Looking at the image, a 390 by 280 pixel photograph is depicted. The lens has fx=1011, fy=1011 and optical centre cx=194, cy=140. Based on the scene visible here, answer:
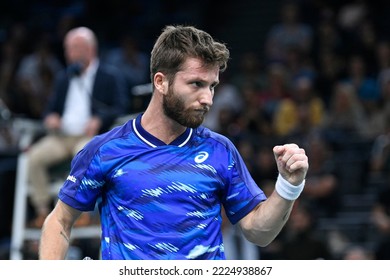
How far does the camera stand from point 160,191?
4309 mm

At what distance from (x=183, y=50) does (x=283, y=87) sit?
9.65 metres

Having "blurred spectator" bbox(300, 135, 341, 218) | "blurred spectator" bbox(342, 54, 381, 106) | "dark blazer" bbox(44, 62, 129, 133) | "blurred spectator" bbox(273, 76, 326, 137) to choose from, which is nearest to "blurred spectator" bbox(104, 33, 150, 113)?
"blurred spectator" bbox(273, 76, 326, 137)

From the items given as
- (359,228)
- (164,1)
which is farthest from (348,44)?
(164,1)

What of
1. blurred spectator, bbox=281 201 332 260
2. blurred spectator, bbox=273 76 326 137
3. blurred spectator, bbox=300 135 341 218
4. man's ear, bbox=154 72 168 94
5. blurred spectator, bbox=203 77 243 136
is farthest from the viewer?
blurred spectator, bbox=203 77 243 136

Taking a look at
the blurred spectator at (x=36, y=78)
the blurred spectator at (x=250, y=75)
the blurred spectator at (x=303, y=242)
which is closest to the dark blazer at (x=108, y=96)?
the blurred spectator at (x=303, y=242)

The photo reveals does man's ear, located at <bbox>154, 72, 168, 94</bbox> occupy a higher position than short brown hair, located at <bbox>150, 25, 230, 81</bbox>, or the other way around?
short brown hair, located at <bbox>150, 25, 230, 81</bbox>

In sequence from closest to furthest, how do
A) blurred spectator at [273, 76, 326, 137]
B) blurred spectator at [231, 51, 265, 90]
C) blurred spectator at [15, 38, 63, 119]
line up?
blurred spectator at [273, 76, 326, 137], blurred spectator at [15, 38, 63, 119], blurred spectator at [231, 51, 265, 90]

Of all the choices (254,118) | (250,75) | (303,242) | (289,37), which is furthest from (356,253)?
(289,37)

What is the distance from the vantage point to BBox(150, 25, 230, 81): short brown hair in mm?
4332

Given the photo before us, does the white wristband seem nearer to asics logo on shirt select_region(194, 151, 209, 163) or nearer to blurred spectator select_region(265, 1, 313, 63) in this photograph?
asics logo on shirt select_region(194, 151, 209, 163)

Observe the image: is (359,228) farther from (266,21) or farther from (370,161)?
(266,21)

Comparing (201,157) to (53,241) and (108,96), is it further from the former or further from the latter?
(108,96)

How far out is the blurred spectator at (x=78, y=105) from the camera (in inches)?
348

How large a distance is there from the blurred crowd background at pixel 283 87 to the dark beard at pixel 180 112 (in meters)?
4.29
